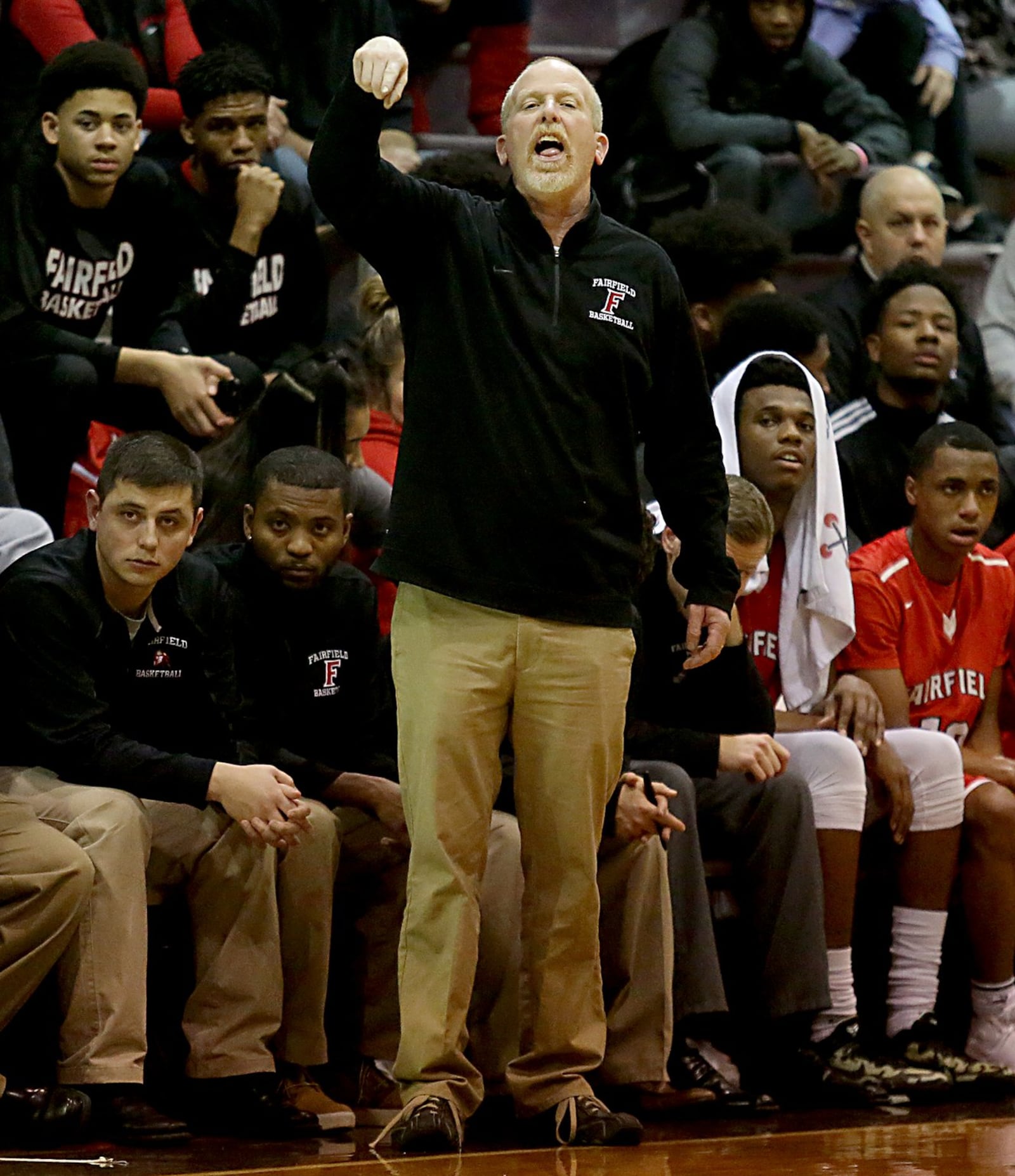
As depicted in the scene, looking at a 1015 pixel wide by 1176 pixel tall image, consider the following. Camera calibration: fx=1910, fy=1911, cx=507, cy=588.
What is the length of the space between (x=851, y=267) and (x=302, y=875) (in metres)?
3.27

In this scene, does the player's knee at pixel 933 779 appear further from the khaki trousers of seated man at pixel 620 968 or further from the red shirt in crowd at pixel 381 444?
A: the red shirt in crowd at pixel 381 444

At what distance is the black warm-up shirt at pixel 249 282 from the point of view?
4.62 meters

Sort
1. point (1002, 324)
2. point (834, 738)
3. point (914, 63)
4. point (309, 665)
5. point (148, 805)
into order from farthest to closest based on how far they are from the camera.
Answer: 1. point (914, 63)
2. point (1002, 324)
3. point (834, 738)
4. point (309, 665)
5. point (148, 805)

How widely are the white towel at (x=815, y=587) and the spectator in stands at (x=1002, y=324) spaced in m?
1.78

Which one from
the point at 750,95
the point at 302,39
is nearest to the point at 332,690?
the point at 302,39

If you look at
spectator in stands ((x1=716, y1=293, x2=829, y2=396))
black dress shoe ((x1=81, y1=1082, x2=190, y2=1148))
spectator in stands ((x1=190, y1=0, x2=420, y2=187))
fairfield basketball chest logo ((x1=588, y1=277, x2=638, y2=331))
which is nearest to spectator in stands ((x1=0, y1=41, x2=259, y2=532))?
spectator in stands ((x1=190, y1=0, x2=420, y2=187))

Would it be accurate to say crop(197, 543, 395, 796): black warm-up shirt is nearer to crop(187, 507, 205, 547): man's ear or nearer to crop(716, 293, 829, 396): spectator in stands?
crop(187, 507, 205, 547): man's ear

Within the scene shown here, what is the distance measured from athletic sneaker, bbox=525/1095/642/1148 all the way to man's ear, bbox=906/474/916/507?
6.31 ft

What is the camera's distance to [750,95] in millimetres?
6180

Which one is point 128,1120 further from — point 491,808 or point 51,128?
point 51,128

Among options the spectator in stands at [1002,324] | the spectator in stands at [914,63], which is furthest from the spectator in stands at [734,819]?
the spectator in stands at [914,63]

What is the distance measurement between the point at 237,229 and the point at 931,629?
76.2 inches

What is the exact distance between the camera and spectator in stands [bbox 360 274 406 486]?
461 cm

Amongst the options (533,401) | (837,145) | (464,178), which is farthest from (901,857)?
(837,145)
